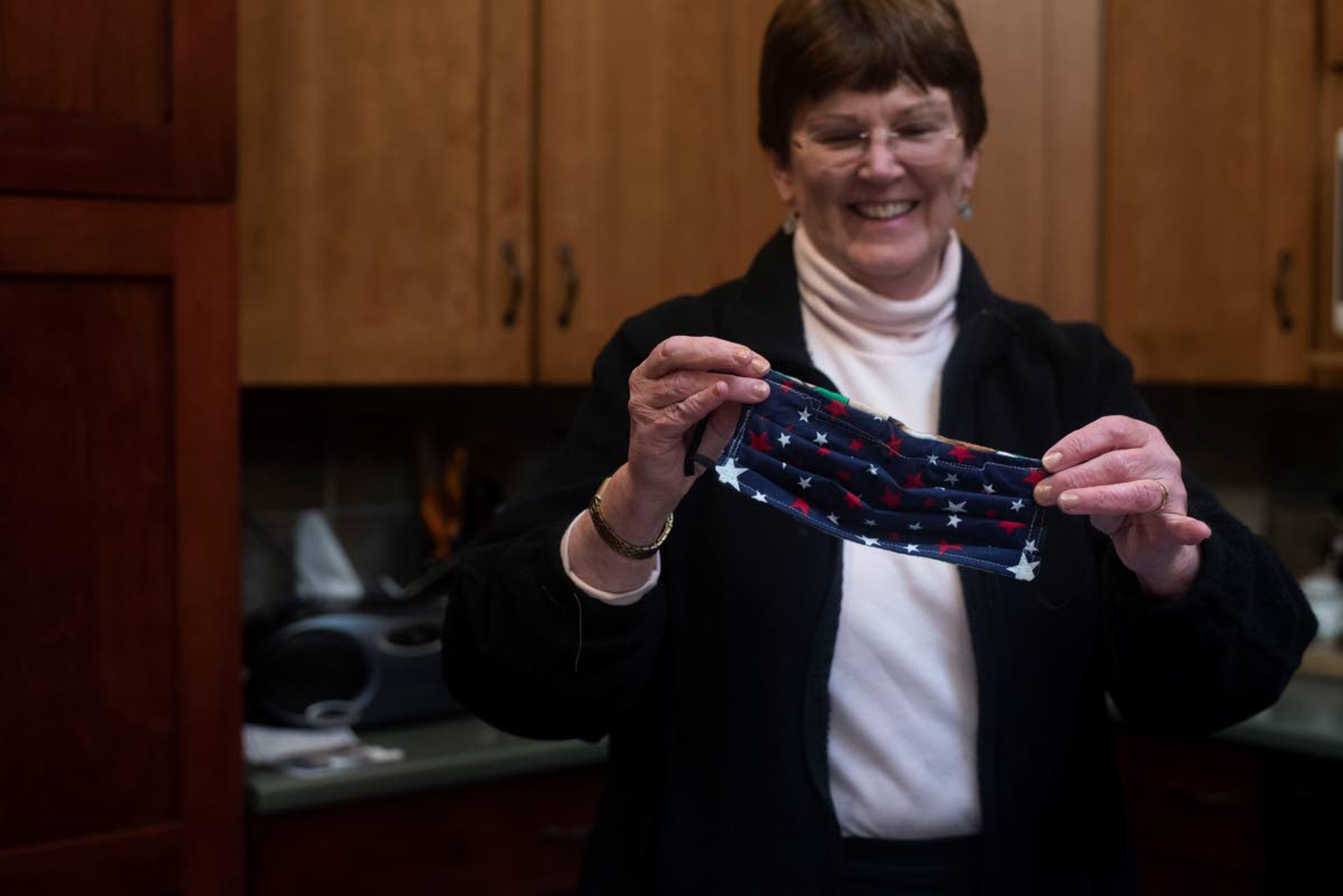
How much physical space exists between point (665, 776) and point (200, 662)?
69cm

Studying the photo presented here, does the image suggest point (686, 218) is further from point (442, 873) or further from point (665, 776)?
point (665, 776)

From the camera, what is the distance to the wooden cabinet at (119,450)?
1546 mm

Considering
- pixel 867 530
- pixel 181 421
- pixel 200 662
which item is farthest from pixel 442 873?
pixel 867 530

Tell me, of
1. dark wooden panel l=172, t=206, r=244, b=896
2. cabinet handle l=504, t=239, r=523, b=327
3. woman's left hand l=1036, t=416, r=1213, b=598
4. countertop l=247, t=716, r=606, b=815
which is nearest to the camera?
woman's left hand l=1036, t=416, r=1213, b=598

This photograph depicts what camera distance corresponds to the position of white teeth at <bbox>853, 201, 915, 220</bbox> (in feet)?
4.09

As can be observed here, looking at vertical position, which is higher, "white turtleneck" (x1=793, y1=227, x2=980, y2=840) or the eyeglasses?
the eyeglasses

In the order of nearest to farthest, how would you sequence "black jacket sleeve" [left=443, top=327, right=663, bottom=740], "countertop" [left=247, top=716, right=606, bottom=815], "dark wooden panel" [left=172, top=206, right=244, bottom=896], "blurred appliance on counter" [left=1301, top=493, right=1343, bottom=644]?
"black jacket sleeve" [left=443, top=327, right=663, bottom=740]
"dark wooden panel" [left=172, top=206, right=244, bottom=896]
"countertop" [left=247, top=716, right=606, bottom=815]
"blurred appliance on counter" [left=1301, top=493, right=1343, bottom=644]

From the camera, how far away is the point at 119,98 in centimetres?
160

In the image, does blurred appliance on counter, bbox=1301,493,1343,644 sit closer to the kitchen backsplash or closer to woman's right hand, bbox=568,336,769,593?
the kitchen backsplash

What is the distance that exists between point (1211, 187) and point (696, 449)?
1.57 meters

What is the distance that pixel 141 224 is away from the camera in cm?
162

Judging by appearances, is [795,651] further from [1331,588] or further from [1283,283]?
[1331,588]

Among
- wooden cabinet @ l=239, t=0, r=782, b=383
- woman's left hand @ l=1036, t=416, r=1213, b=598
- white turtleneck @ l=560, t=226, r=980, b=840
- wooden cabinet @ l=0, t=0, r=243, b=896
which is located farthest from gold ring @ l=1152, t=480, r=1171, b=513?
wooden cabinet @ l=239, t=0, r=782, b=383

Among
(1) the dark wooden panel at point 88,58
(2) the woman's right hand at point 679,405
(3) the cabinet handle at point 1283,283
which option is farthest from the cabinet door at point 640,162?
(2) the woman's right hand at point 679,405
